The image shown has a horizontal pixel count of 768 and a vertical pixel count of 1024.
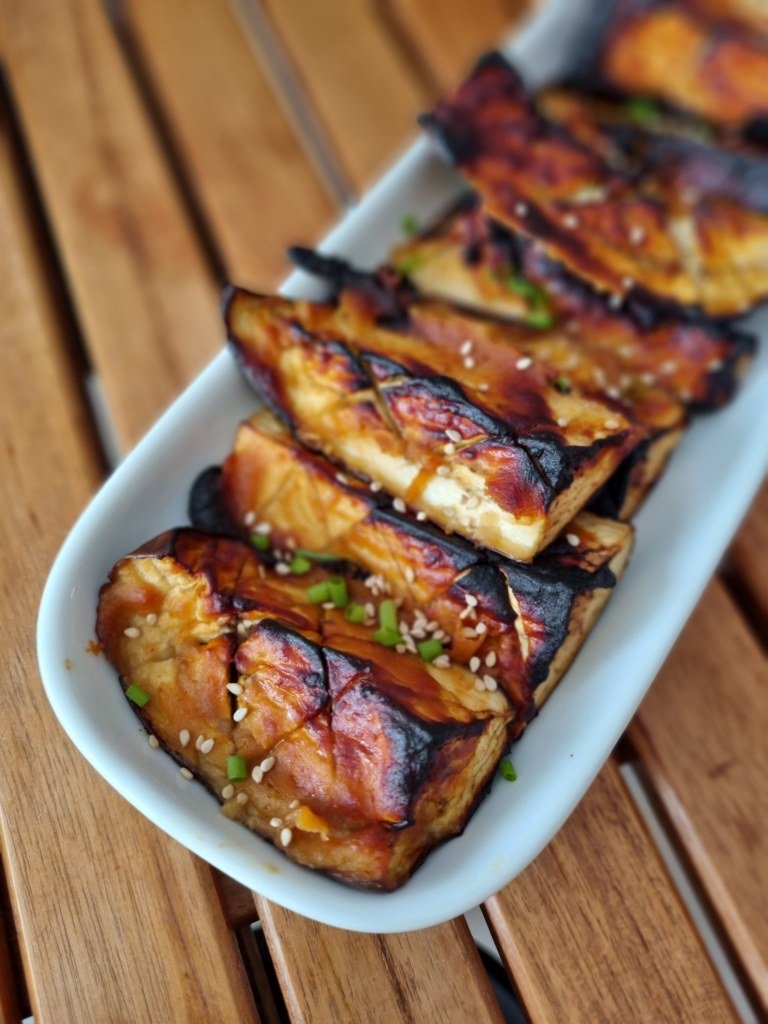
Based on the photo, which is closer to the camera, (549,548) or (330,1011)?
(330,1011)

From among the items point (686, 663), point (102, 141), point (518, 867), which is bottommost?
point (686, 663)

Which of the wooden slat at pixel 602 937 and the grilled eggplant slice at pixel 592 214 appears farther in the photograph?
the grilled eggplant slice at pixel 592 214

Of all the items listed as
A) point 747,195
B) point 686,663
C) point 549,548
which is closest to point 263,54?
point 747,195

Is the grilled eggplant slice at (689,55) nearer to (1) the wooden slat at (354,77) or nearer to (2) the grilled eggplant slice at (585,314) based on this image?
(1) the wooden slat at (354,77)

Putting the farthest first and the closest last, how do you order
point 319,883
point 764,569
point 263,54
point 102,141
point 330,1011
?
point 263,54, point 102,141, point 764,569, point 330,1011, point 319,883

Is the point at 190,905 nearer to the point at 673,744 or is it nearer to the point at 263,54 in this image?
the point at 673,744

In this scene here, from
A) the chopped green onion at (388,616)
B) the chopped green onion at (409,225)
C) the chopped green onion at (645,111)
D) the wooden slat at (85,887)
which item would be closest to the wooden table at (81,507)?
the wooden slat at (85,887)

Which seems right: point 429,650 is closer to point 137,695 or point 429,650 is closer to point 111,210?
point 137,695
